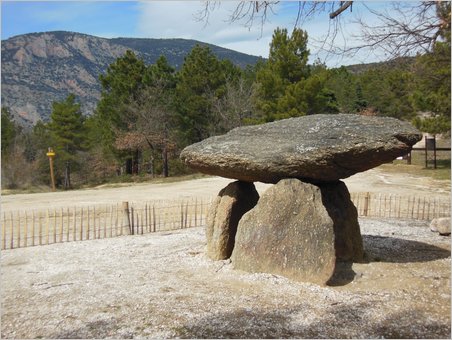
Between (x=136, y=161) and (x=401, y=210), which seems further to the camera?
(x=136, y=161)

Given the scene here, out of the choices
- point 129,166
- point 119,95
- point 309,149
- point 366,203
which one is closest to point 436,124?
point 366,203

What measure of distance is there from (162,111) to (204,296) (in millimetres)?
23461

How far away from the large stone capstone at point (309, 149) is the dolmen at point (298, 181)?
14 mm

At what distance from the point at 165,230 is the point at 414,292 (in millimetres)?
6129

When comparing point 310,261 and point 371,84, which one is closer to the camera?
point 310,261

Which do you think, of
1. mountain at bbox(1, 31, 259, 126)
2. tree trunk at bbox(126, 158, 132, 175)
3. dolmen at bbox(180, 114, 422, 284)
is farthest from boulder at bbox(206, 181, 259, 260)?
mountain at bbox(1, 31, 259, 126)

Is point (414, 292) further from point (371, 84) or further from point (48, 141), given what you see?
point (371, 84)

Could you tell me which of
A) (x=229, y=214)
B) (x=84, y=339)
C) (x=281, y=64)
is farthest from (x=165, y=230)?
(x=281, y=64)

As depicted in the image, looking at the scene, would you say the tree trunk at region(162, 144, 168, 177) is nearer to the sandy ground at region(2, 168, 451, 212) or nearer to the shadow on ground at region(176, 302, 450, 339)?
the sandy ground at region(2, 168, 451, 212)

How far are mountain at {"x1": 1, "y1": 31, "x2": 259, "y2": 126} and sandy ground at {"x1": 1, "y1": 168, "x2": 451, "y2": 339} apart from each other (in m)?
91.1

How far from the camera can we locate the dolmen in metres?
6.13

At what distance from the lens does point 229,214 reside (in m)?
7.38

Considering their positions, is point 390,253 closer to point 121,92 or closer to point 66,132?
point 121,92

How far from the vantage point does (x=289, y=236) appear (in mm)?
6227
